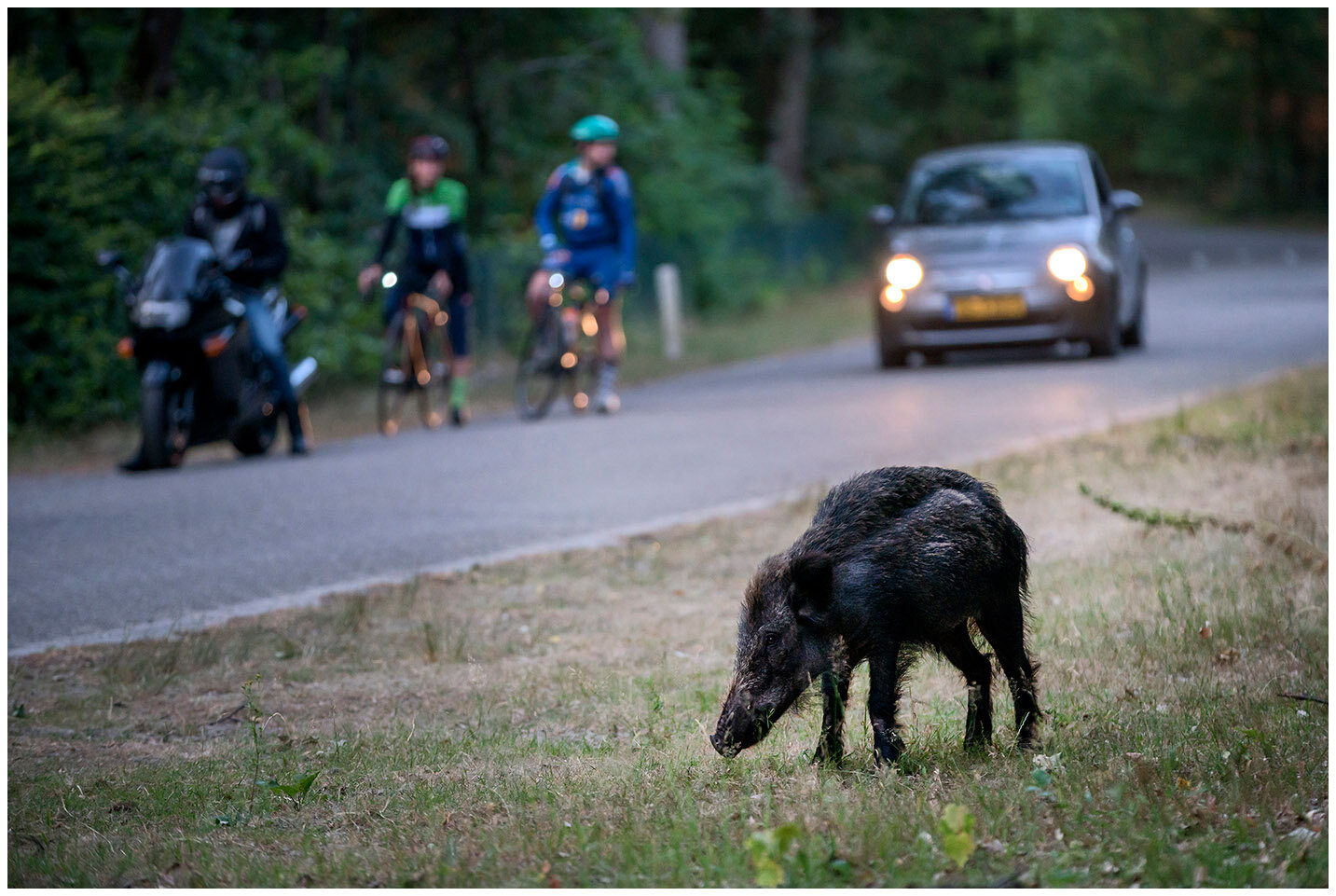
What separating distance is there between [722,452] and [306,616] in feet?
16.1

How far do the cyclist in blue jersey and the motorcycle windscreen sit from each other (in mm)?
3058

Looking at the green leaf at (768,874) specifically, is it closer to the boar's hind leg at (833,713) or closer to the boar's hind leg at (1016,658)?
the boar's hind leg at (833,713)

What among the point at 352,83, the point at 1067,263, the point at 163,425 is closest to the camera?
the point at 163,425

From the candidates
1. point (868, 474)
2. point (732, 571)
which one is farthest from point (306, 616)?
point (868, 474)

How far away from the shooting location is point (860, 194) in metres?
43.1

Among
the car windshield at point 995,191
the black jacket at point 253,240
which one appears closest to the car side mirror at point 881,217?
the car windshield at point 995,191

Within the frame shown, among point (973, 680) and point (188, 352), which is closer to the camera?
point (973, 680)

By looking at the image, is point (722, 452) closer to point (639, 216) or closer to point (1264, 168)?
point (639, 216)

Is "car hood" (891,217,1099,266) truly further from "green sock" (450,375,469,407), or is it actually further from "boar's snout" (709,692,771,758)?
"boar's snout" (709,692,771,758)

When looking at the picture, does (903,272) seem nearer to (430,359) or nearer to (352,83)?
(430,359)

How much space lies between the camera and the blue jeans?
11859 mm

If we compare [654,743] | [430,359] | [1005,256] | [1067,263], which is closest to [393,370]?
[430,359]

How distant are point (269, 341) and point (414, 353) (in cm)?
181

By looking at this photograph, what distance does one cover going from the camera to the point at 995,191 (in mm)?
16578
